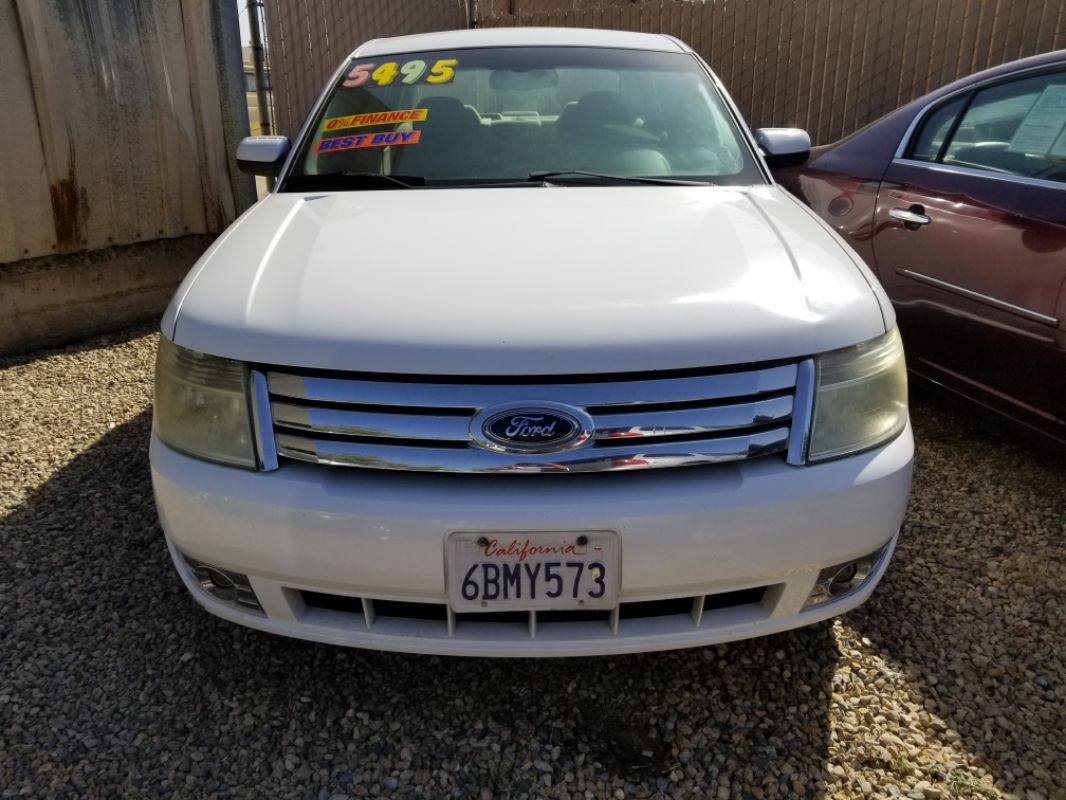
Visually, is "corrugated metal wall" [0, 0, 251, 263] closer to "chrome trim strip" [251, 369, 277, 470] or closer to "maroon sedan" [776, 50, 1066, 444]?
"chrome trim strip" [251, 369, 277, 470]

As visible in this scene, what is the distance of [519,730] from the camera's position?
1.97 m

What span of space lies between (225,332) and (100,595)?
1.17m

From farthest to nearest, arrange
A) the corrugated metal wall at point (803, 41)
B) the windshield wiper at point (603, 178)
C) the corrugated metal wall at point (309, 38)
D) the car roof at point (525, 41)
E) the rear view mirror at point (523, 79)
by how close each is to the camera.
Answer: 1. the corrugated metal wall at point (309, 38)
2. the corrugated metal wall at point (803, 41)
3. the car roof at point (525, 41)
4. the rear view mirror at point (523, 79)
5. the windshield wiper at point (603, 178)

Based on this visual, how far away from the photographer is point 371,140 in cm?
283

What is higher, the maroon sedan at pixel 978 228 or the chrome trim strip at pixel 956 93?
the chrome trim strip at pixel 956 93

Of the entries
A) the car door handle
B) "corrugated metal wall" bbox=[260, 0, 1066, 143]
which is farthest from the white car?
"corrugated metal wall" bbox=[260, 0, 1066, 143]

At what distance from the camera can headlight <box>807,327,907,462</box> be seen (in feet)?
5.79

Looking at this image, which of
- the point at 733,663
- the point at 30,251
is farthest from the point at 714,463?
the point at 30,251

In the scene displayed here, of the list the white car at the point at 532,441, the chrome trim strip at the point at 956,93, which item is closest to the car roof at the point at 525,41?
the chrome trim strip at the point at 956,93

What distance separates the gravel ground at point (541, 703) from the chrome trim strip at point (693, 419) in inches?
29.4

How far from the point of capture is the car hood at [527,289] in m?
1.68

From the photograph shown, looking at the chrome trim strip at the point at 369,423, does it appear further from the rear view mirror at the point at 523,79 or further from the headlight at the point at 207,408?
the rear view mirror at the point at 523,79

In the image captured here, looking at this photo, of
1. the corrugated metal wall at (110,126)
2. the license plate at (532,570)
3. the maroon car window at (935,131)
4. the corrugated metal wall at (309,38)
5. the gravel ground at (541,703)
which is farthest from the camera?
the corrugated metal wall at (309,38)

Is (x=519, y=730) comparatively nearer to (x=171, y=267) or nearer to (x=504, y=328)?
(x=504, y=328)
